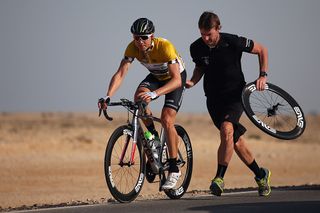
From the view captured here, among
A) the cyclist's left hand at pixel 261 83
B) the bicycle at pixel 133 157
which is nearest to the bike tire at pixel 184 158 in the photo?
the bicycle at pixel 133 157

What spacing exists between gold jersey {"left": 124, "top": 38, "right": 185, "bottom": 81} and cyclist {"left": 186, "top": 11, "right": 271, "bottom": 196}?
1.34 ft

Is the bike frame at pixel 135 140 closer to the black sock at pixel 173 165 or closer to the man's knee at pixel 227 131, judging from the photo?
the black sock at pixel 173 165

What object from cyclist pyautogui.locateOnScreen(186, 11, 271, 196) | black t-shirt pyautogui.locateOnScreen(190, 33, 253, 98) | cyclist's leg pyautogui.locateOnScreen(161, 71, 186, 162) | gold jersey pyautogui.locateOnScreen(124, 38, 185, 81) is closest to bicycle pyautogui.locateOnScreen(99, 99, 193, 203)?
cyclist's leg pyautogui.locateOnScreen(161, 71, 186, 162)

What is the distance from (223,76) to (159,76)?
32.4 inches

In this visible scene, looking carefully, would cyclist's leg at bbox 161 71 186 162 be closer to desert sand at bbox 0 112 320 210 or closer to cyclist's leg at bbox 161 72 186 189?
cyclist's leg at bbox 161 72 186 189

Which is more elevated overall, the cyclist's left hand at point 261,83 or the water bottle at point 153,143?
the cyclist's left hand at point 261,83

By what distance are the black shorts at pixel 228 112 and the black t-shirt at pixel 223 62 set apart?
0.31 feet

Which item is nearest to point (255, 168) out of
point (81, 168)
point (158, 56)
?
point (158, 56)

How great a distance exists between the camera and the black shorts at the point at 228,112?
12.1 meters

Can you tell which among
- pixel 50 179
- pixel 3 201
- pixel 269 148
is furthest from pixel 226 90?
pixel 269 148

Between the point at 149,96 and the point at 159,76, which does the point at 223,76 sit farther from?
the point at 149,96

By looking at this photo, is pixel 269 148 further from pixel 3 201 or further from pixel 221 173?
pixel 221 173

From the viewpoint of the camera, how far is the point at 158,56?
11.7m

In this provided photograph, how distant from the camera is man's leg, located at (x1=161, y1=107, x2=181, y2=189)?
1181 cm
